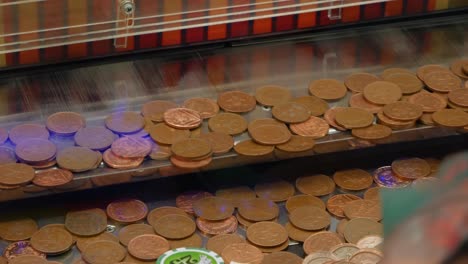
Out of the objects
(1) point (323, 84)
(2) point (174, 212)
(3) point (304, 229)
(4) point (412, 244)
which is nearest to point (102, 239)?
(2) point (174, 212)

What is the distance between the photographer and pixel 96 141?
2660mm

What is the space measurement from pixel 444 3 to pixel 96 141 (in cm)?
133

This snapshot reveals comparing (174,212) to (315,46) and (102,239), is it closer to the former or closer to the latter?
(102,239)

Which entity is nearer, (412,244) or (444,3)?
(412,244)

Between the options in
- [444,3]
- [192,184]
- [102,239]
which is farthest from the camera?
[444,3]

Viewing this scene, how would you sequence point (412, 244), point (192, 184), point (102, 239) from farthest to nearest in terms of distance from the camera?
1. point (192, 184)
2. point (102, 239)
3. point (412, 244)

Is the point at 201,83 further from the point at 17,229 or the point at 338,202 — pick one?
the point at 17,229

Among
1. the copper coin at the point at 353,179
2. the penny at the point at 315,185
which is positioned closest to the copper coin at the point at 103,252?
the penny at the point at 315,185

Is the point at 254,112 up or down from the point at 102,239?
up

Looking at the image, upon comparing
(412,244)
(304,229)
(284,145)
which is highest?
(412,244)

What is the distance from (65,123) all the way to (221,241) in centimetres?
55

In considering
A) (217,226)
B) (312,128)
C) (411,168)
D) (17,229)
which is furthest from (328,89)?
(17,229)

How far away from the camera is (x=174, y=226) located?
2645 mm

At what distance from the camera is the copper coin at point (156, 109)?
109 inches
